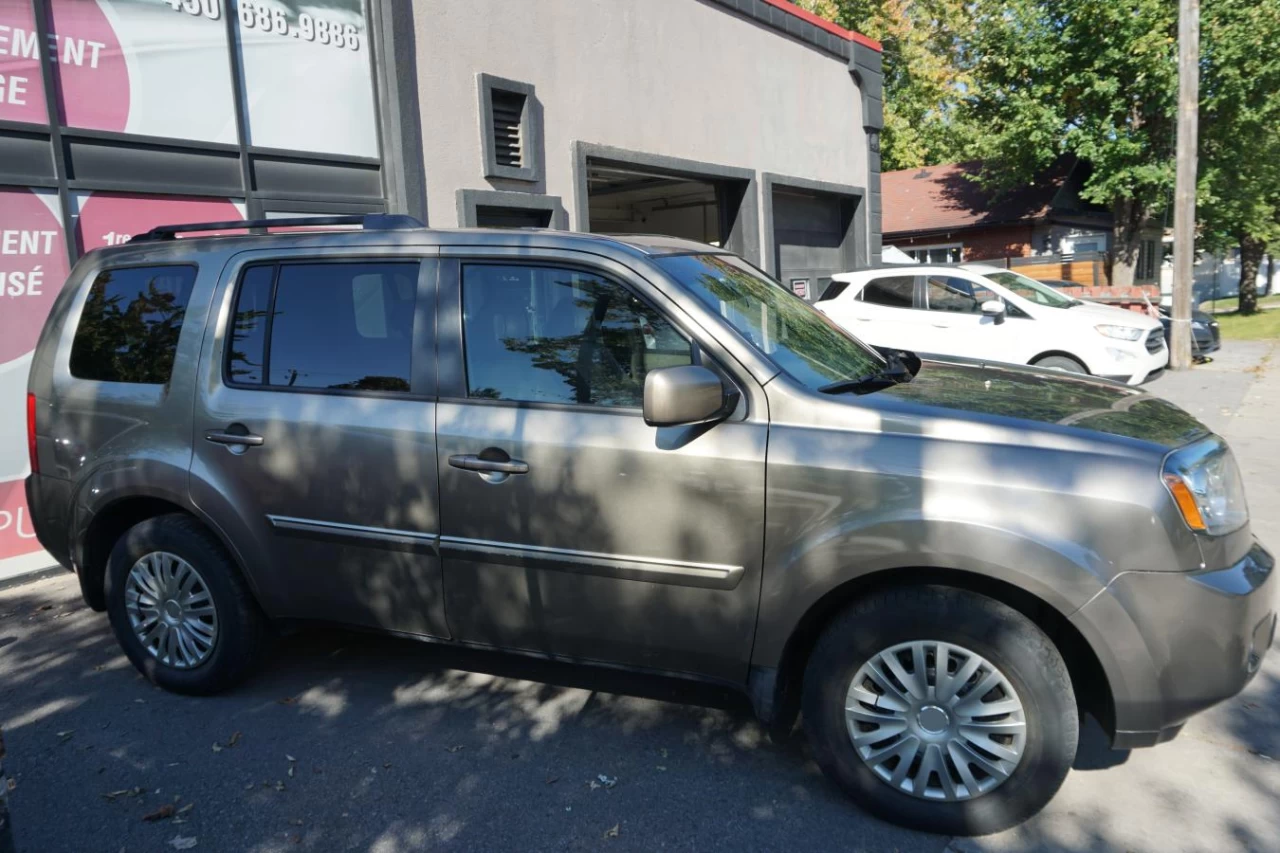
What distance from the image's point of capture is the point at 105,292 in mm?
4324

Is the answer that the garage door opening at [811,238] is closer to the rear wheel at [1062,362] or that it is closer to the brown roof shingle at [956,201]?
the rear wheel at [1062,362]

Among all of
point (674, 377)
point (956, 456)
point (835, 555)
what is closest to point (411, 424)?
point (674, 377)

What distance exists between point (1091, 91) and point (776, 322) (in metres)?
21.7

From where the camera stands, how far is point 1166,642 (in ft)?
9.00

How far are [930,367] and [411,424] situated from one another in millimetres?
2236

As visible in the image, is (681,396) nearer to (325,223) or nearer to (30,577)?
(325,223)

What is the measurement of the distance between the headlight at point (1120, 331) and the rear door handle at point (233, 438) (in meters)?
9.63

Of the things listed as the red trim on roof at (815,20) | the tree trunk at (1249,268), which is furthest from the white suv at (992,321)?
the tree trunk at (1249,268)

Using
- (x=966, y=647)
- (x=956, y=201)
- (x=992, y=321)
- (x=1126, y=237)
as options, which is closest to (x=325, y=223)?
(x=966, y=647)

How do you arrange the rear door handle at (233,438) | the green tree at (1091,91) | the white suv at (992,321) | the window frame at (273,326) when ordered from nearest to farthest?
the window frame at (273,326) → the rear door handle at (233,438) → the white suv at (992,321) → the green tree at (1091,91)

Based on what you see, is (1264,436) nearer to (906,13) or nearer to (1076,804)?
(1076,804)

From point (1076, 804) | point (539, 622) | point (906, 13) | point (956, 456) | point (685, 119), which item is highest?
point (906, 13)

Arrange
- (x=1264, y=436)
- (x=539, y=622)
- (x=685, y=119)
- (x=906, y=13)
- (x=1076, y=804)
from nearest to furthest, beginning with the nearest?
(x=1076, y=804) → (x=539, y=622) → (x=1264, y=436) → (x=685, y=119) → (x=906, y=13)

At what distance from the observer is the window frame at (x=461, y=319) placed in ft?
11.0
